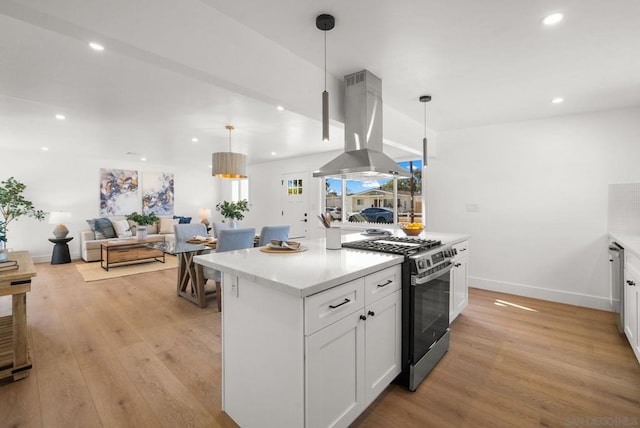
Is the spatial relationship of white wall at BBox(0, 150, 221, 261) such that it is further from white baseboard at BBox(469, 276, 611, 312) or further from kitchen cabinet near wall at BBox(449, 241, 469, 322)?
white baseboard at BBox(469, 276, 611, 312)

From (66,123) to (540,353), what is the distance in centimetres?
615

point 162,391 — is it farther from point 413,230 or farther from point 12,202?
point 12,202

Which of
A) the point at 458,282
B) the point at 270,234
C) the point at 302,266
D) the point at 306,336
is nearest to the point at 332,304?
the point at 306,336

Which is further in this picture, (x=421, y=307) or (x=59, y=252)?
(x=59, y=252)

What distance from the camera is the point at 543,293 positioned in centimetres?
369

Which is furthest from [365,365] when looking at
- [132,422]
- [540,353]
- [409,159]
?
[409,159]

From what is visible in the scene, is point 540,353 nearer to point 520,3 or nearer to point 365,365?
point 365,365

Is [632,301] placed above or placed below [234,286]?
below

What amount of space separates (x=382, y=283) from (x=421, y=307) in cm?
43

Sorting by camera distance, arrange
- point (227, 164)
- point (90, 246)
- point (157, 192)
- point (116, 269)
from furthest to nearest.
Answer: point (157, 192) → point (90, 246) → point (116, 269) → point (227, 164)

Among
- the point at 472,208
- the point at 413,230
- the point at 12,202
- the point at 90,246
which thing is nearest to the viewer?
the point at 413,230

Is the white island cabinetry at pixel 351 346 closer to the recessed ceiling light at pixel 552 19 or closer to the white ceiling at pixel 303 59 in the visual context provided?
the white ceiling at pixel 303 59

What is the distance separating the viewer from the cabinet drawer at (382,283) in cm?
160

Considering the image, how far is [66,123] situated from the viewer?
395cm
